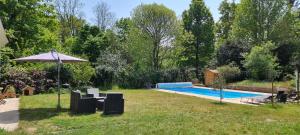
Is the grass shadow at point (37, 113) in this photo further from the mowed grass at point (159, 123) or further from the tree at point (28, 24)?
the tree at point (28, 24)

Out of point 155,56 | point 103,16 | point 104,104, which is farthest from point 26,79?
point 103,16

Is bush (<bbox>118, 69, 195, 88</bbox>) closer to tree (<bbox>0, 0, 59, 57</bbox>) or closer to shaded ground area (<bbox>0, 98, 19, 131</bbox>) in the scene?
tree (<bbox>0, 0, 59, 57</bbox>)

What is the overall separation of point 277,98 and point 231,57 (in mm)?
14265

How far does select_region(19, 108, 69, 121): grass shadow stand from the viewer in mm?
8867

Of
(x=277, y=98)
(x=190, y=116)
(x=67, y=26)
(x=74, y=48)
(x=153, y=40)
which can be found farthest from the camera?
(x=67, y=26)

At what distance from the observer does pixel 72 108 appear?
34.4ft

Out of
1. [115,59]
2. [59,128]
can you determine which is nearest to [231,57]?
[115,59]

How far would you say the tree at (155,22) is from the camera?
99.6 feet

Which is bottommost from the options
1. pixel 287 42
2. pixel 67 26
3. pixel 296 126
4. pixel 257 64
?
pixel 296 126

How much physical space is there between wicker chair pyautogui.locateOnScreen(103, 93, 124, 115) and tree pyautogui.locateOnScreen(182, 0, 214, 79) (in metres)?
22.1

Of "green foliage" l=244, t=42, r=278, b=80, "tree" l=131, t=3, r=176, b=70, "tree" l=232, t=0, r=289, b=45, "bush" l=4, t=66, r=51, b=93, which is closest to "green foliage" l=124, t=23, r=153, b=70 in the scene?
"tree" l=131, t=3, r=176, b=70

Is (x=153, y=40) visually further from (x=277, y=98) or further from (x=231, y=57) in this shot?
(x=277, y=98)

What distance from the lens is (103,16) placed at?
37.1m

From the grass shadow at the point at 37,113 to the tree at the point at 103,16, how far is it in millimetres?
Answer: 27171
